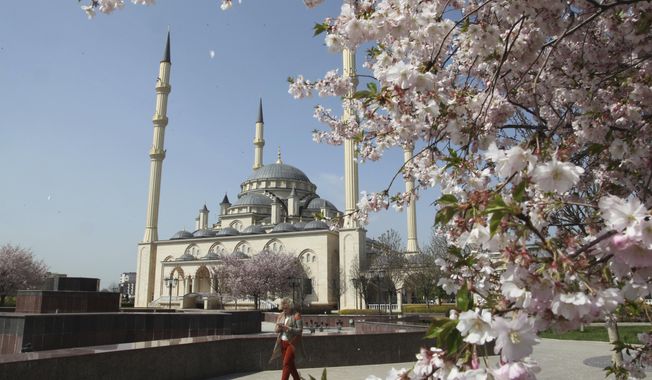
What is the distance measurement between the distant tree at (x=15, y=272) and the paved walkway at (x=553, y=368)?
34.7 metres

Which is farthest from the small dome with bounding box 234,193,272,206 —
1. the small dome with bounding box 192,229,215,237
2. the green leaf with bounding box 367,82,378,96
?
the green leaf with bounding box 367,82,378,96

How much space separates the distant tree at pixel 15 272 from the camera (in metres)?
37.2

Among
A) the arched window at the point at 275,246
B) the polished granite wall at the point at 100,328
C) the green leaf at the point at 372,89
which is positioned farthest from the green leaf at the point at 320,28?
the arched window at the point at 275,246

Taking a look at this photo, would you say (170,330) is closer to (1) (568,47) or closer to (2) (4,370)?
(2) (4,370)

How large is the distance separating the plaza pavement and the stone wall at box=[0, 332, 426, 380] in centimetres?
25

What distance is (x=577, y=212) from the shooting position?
975 cm

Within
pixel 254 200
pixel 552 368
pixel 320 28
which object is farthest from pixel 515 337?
pixel 254 200

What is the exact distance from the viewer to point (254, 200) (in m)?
67.9

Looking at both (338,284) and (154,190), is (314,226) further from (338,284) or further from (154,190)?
(154,190)

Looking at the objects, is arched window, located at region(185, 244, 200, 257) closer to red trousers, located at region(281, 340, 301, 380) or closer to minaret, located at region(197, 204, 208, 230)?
minaret, located at region(197, 204, 208, 230)

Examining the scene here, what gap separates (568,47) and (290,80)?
2.87m

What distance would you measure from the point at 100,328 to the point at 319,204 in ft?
187

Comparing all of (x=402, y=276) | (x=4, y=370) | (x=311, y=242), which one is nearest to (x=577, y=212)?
(x=4, y=370)

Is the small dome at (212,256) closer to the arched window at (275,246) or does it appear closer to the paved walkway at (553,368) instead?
the arched window at (275,246)
